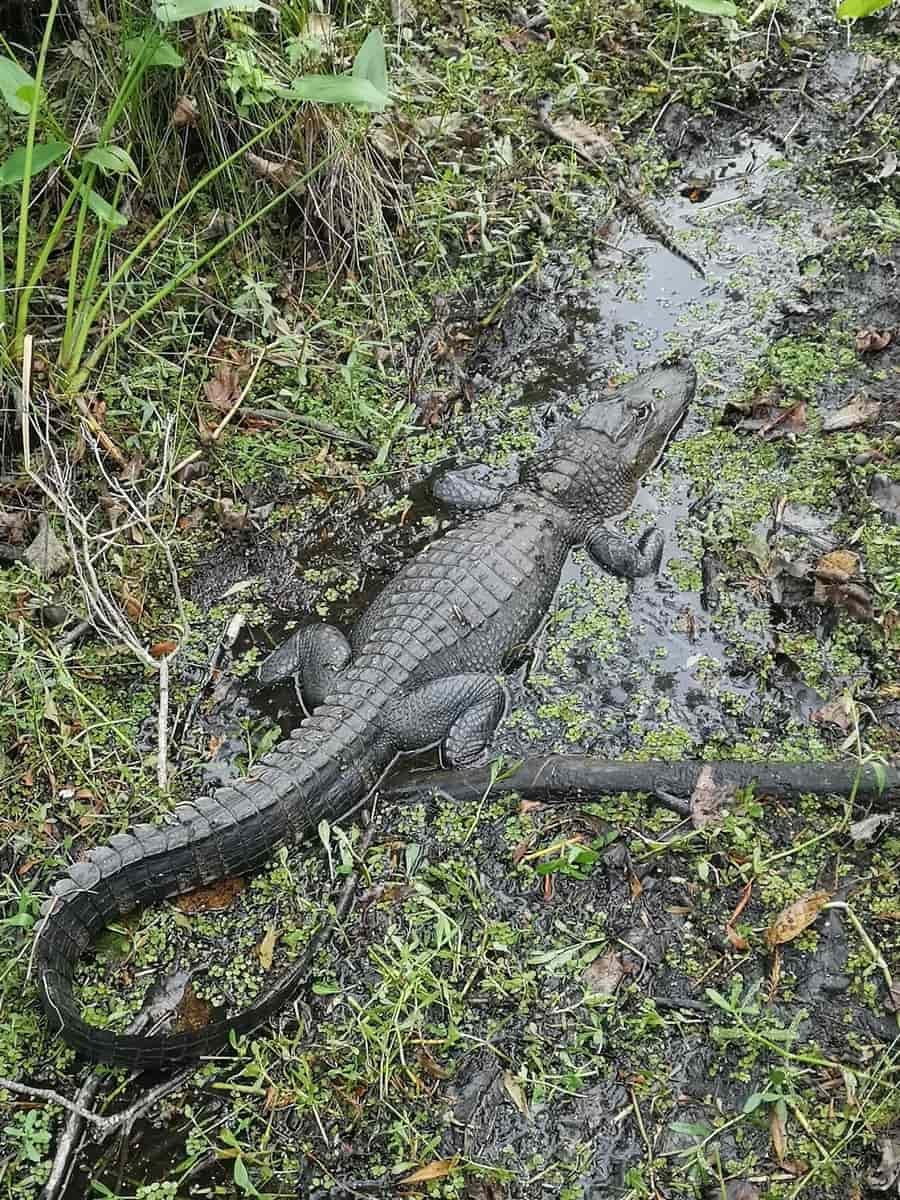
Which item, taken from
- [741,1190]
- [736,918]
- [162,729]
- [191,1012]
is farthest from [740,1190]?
[162,729]

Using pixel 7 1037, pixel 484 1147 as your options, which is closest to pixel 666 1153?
pixel 484 1147

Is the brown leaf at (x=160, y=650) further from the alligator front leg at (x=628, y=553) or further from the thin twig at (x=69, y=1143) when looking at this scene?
the alligator front leg at (x=628, y=553)

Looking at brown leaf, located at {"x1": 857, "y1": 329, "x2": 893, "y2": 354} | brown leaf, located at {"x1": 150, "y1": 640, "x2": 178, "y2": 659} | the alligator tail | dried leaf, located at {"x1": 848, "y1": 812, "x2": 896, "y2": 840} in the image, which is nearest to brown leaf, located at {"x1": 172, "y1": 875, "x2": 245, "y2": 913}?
the alligator tail

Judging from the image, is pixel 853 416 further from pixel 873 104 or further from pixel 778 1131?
pixel 778 1131

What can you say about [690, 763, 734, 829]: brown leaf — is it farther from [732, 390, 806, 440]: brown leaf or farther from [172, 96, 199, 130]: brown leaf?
[172, 96, 199, 130]: brown leaf

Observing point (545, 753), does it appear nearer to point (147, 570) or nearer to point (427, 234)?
point (147, 570)
